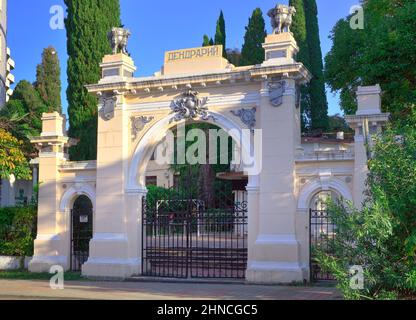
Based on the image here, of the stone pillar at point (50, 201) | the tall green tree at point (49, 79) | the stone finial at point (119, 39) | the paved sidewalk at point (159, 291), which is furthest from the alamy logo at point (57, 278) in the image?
the tall green tree at point (49, 79)

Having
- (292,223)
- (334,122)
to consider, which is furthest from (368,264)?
(334,122)

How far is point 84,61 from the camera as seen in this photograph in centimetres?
2102

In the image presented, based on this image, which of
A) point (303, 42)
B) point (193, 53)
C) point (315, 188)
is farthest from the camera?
point (303, 42)

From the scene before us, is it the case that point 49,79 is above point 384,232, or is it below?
above

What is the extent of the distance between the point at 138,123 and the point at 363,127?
6.40 m

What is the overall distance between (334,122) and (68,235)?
34175mm

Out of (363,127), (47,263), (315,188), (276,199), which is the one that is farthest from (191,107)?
(47,263)

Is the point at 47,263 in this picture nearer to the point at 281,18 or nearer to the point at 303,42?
the point at 281,18

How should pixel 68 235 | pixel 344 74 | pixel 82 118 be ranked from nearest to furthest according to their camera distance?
pixel 68 235 → pixel 82 118 → pixel 344 74

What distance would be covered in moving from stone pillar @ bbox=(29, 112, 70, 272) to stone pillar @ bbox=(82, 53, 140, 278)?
146cm

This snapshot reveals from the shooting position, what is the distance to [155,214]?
53.5ft

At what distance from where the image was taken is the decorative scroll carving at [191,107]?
15.7m

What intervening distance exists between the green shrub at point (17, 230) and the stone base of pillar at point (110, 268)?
9.81ft

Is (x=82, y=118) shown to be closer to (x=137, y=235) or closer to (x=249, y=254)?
(x=137, y=235)
